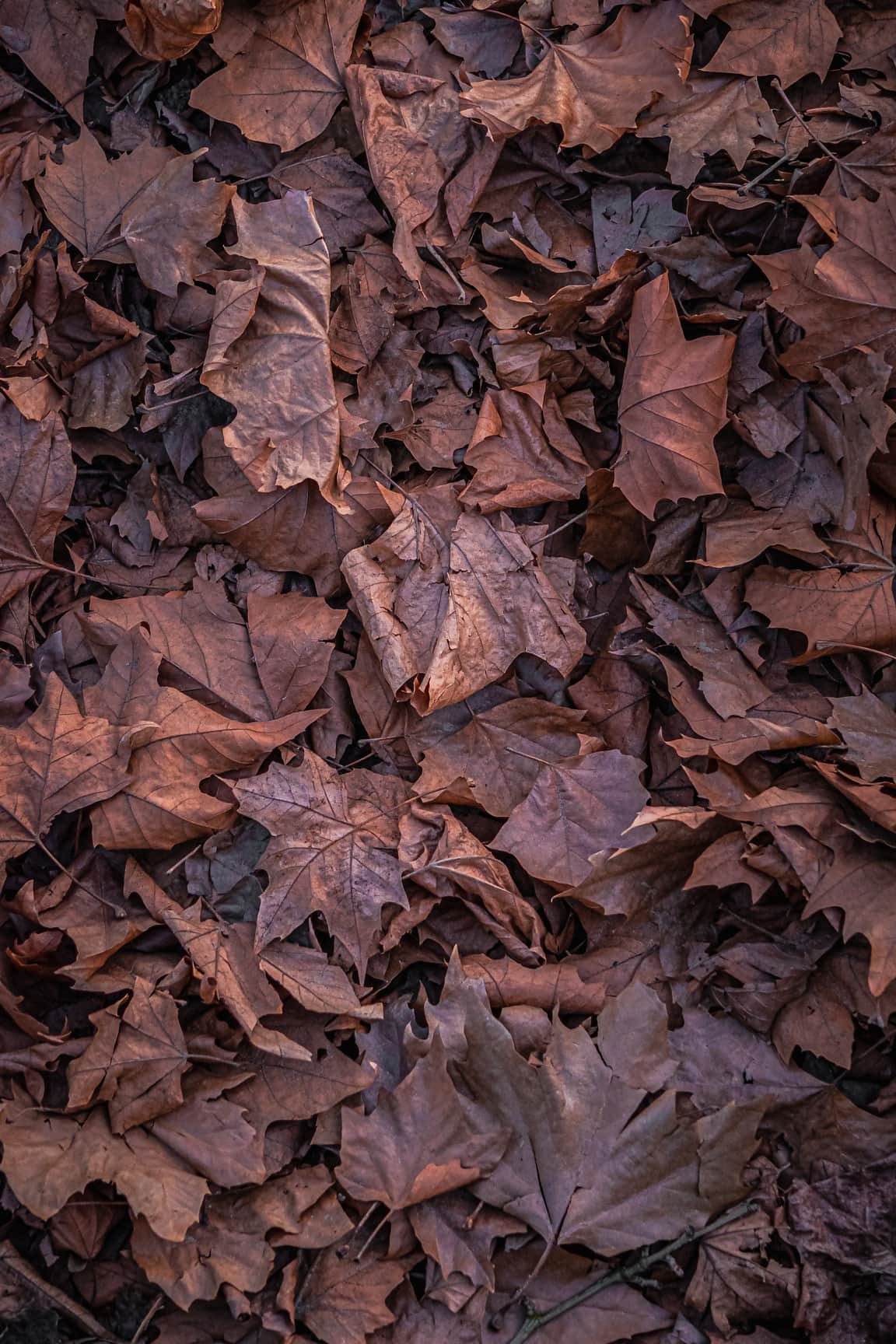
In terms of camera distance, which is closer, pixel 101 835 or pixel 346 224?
pixel 101 835

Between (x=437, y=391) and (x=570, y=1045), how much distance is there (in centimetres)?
159

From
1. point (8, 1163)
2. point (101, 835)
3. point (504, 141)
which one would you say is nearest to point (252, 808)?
Result: point (101, 835)

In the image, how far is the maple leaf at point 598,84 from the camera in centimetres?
224

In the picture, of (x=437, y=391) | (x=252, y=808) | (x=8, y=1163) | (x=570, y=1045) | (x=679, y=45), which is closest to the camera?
(x=8, y=1163)

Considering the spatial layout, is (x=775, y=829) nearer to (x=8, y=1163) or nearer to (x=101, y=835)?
(x=101, y=835)

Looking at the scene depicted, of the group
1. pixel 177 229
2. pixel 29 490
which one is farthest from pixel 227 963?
pixel 177 229

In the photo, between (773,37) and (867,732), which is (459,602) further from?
(773,37)

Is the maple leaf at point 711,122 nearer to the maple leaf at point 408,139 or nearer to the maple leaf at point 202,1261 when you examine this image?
the maple leaf at point 408,139

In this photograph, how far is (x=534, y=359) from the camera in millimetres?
2285

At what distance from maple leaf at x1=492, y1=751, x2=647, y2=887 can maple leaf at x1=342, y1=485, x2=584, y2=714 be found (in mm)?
268

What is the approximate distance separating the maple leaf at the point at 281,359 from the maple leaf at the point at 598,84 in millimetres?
546

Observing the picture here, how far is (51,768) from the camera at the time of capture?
6.77 ft

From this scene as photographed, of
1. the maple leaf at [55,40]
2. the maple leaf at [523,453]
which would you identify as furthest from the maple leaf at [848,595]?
the maple leaf at [55,40]

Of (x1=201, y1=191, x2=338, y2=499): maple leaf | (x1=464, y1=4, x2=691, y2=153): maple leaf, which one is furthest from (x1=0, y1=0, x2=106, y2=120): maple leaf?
(x1=464, y1=4, x2=691, y2=153): maple leaf
